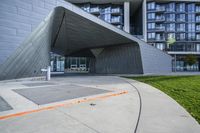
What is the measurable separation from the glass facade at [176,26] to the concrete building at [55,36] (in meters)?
18.9

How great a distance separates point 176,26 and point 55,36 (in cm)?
4274

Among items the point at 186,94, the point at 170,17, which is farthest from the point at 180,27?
the point at 186,94

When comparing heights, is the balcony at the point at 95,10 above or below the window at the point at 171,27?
above

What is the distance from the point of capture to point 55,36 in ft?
72.1

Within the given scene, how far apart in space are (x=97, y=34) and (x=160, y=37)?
33.7 metres

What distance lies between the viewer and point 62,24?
57.5 ft

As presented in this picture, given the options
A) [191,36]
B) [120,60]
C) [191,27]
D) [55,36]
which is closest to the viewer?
[55,36]

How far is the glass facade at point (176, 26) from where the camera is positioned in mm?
46906

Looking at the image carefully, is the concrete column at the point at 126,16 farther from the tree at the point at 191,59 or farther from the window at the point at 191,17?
the window at the point at 191,17

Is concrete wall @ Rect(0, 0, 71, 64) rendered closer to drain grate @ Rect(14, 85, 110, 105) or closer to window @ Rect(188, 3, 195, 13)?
drain grate @ Rect(14, 85, 110, 105)

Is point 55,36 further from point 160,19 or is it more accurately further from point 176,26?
point 176,26

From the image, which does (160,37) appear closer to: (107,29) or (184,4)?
(184,4)

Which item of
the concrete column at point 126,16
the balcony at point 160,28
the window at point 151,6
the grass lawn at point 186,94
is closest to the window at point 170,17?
the balcony at point 160,28

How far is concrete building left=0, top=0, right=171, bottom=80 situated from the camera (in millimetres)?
10680
